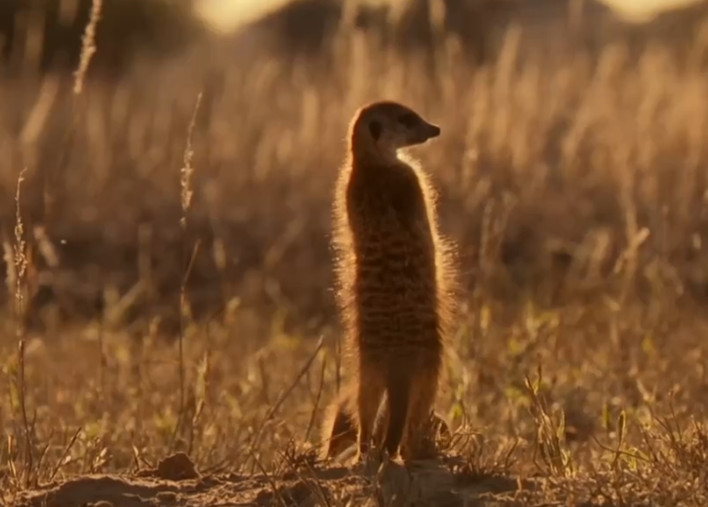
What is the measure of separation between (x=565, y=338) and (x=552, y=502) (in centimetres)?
314

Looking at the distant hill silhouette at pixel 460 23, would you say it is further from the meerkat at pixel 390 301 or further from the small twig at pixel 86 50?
the meerkat at pixel 390 301

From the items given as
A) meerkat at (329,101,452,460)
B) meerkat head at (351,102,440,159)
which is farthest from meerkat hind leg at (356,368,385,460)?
meerkat head at (351,102,440,159)

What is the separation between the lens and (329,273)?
9680 millimetres

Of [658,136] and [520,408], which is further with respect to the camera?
[658,136]

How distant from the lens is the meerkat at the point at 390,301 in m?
4.57

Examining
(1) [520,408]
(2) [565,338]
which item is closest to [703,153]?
(2) [565,338]

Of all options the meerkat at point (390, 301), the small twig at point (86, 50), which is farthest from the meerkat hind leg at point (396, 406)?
the small twig at point (86, 50)

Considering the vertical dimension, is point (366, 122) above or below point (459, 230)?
above

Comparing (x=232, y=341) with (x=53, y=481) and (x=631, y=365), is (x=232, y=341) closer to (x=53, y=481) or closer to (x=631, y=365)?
(x=631, y=365)

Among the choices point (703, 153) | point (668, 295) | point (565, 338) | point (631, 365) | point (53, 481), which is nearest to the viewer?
→ point (53, 481)

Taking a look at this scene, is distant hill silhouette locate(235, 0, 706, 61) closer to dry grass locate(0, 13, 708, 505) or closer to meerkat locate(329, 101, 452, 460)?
dry grass locate(0, 13, 708, 505)

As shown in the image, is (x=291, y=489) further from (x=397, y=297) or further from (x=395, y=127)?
(x=395, y=127)

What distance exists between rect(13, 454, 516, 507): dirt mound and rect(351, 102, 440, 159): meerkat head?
89cm

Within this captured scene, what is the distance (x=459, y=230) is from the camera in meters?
9.59
